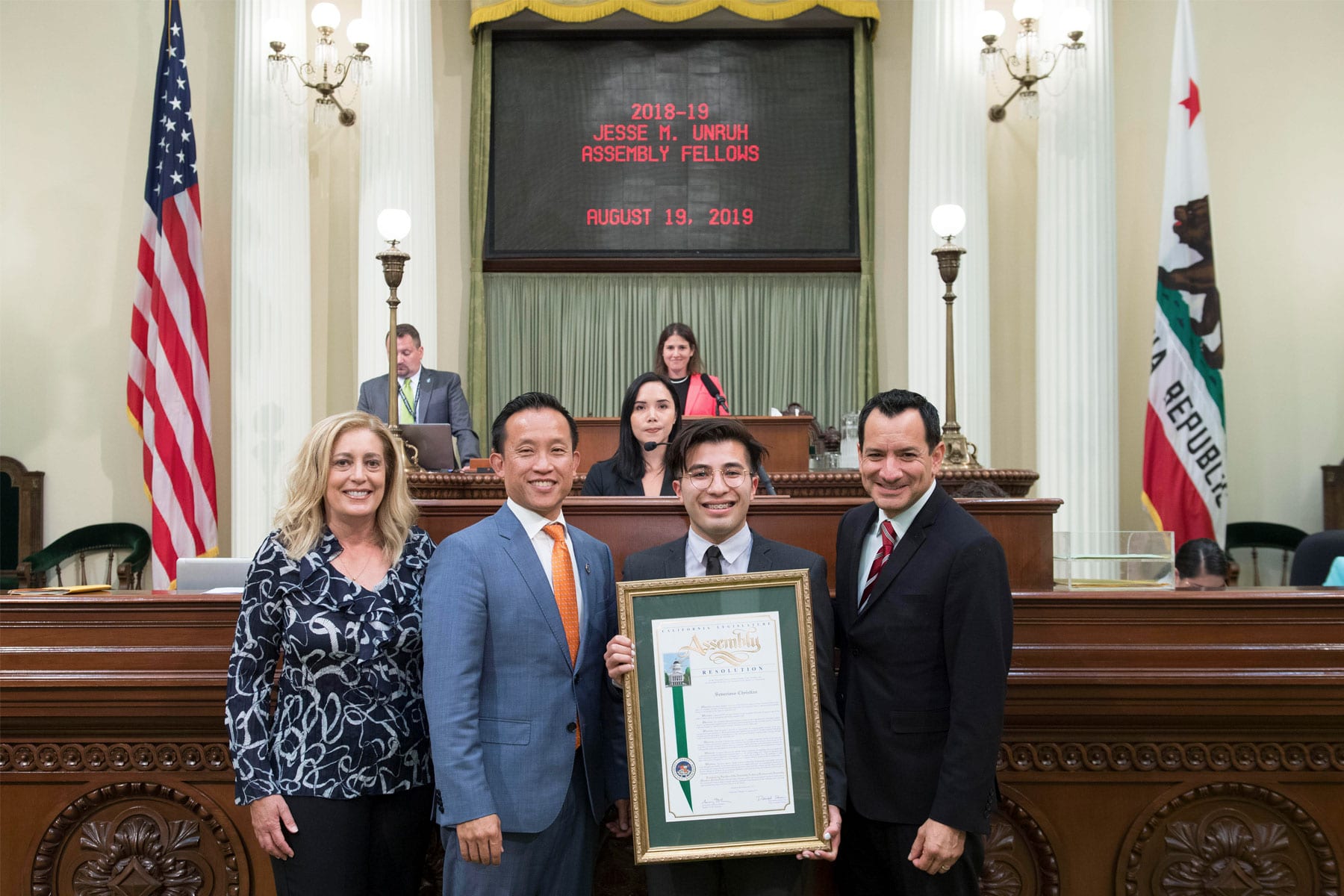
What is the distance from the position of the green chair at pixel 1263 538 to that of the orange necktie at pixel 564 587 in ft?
24.3

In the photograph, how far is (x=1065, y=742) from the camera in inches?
120

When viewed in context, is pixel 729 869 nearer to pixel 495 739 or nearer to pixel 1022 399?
pixel 495 739

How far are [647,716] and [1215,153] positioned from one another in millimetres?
8474

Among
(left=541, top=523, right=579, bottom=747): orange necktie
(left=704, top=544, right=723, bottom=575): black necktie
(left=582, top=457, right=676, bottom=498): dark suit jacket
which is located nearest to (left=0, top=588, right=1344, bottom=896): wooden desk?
(left=704, top=544, right=723, bottom=575): black necktie

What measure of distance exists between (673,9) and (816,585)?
7.67 m

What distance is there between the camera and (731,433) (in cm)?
251

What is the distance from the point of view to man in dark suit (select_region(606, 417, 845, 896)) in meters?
2.37

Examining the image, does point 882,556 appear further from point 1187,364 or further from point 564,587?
point 1187,364

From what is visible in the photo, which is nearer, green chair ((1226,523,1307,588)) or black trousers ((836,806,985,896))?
black trousers ((836,806,985,896))

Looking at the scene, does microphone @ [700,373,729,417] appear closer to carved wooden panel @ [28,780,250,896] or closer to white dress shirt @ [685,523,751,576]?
white dress shirt @ [685,523,751,576]

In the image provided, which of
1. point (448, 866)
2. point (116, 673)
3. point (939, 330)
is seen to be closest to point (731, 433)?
point (448, 866)

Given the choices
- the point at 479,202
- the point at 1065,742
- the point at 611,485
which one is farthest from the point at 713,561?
the point at 479,202

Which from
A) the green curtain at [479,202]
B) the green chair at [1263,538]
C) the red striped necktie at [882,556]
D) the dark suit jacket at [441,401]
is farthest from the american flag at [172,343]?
the green chair at [1263,538]

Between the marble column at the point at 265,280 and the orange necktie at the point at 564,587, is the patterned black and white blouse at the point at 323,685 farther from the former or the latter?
the marble column at the point at 265,280
